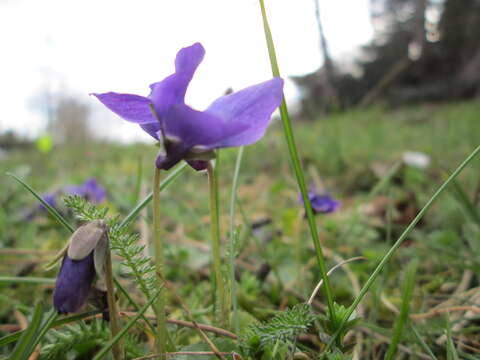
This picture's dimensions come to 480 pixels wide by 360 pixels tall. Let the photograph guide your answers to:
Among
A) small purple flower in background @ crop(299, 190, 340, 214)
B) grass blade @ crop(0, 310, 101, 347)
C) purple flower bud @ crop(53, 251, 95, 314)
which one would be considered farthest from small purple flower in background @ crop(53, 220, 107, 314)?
small purple flower in background @ crop(299, 190, 340, 214)

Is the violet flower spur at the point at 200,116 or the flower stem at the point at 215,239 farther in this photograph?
the flower stem at the point at 215,239

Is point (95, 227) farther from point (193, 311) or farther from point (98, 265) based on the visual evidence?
point (193, 311)

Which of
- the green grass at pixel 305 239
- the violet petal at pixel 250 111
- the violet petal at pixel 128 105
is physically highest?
the violet petal at pixel 128 105

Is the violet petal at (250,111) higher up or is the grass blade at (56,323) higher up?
the violet petal at (250,111)

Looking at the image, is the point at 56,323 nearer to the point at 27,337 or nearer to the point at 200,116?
the point at 27,337

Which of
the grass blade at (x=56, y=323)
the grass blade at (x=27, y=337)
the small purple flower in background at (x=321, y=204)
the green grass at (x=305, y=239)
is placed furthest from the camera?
the small purple flower in background at (x=321, y=204)

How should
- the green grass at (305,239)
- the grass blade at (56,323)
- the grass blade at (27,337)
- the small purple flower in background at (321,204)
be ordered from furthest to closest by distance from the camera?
the small purple flower in background at (321,204)
the green grass at (305,239)
the grass blade at (56,323)
the grass blade at (27,337)

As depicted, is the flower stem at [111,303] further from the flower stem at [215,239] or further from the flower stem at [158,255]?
the flower stem at [215,239]

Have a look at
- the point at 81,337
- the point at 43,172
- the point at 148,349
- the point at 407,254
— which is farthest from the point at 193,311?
the point at 43,172

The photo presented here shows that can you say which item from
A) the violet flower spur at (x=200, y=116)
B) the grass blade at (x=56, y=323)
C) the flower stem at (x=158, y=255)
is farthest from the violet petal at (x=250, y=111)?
the grass blade at (x=56, y=323)

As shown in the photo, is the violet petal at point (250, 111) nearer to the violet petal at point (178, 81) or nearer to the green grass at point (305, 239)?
the violet petal at point (178, 81)
